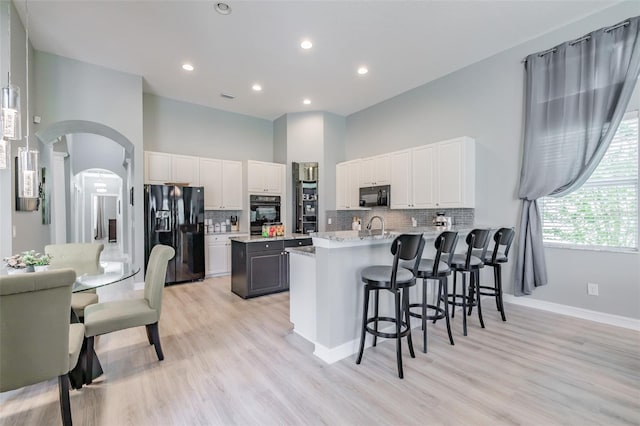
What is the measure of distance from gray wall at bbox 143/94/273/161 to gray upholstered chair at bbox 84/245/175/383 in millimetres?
3962

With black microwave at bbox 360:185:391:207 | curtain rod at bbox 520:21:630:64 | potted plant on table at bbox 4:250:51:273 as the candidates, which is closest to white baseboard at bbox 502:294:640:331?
black microwave at bbox 360:185:391:207

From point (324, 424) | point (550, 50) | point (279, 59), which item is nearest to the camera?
point (324, 424)

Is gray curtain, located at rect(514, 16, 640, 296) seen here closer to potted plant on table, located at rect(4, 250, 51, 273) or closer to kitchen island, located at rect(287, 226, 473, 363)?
kitchen island, located at rect(287, 226, 473, 363)

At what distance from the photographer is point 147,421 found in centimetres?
178

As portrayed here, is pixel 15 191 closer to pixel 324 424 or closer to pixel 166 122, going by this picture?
pixel 166 122

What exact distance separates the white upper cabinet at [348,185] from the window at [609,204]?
11.1 feet

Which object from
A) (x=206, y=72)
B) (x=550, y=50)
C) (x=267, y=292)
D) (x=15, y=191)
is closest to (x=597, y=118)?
(x=550, y=50)

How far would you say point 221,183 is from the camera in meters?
6.09

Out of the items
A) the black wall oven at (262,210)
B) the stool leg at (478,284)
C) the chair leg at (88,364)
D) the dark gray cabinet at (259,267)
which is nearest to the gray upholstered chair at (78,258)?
the chair leg at (88,364)

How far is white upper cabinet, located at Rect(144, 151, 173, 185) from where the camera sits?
5266 millimetres

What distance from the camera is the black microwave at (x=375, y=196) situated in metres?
5.42

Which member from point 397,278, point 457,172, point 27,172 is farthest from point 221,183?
point 397,278

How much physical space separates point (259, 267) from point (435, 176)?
3.11m

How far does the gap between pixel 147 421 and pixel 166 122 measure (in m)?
5.45
